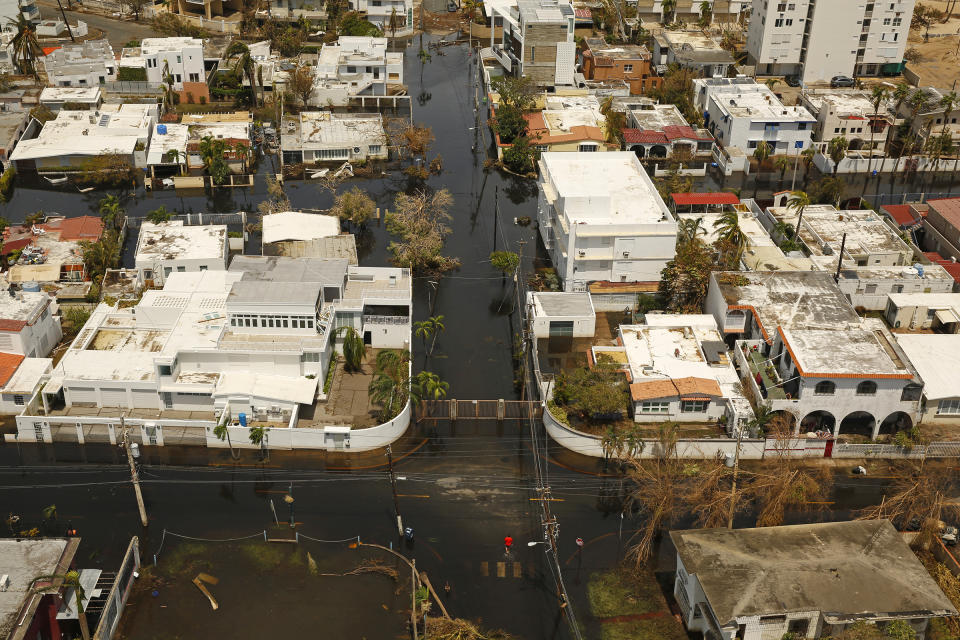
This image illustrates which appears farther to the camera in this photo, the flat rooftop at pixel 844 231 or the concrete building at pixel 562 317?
the flat rooftop at pixel 844 231

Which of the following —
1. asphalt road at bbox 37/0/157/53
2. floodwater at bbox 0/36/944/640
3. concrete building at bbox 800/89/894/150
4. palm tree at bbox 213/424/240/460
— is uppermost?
asphalt road at bbox 37/0/157/53

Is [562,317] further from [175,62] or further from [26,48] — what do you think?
[26,48]

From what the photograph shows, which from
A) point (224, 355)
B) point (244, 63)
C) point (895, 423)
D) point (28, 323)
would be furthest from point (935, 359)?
point (244, 63)

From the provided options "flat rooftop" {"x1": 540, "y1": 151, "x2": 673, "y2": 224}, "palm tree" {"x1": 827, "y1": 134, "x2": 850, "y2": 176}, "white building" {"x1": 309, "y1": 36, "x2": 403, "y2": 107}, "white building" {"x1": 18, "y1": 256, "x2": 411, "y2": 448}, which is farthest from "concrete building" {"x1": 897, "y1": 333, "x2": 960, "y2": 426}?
"white building" {"x1": 309, "y1": 36, "x2": 403, "y2": 107}

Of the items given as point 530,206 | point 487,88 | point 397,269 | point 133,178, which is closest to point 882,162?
point 530,206

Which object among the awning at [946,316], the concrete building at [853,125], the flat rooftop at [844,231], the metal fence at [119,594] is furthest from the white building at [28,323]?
the concrete building at [853,125]

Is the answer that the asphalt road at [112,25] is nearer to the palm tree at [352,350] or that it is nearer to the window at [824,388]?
the palm tree at [352,350]

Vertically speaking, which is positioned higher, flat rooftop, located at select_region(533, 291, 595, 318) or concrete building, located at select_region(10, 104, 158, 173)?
concrete building, located at select_region(10, 104, 158, 173)

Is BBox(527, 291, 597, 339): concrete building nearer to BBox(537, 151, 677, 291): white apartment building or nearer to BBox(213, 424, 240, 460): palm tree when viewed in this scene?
BBox(537, 151, 677, 291): white apartment building
